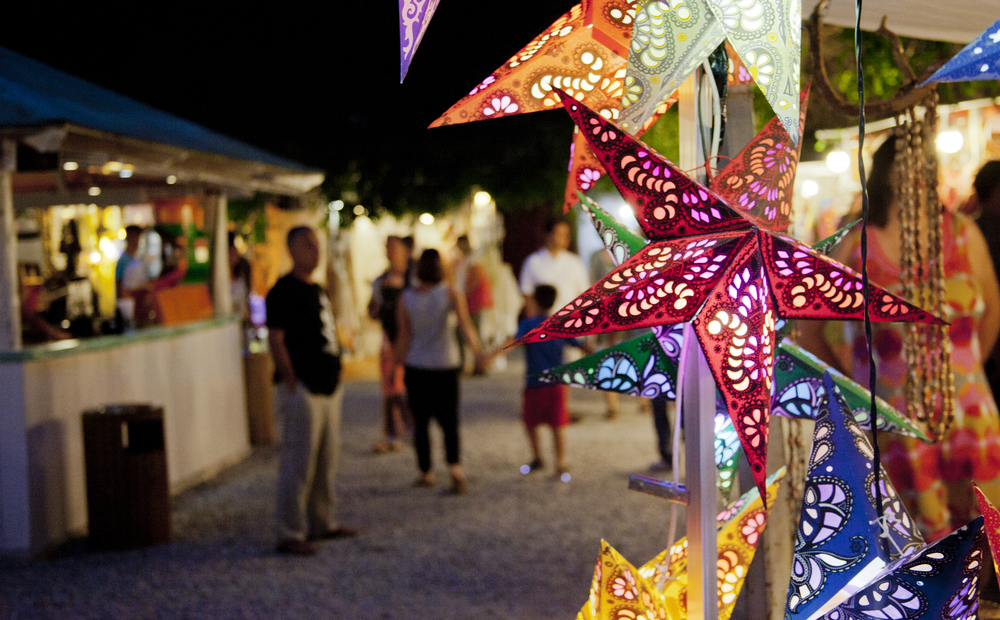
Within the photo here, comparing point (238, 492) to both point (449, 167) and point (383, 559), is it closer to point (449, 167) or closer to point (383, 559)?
point (383, 559)

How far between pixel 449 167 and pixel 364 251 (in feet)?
17.4

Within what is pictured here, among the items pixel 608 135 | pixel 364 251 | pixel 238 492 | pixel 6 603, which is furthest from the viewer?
pixel 364 251

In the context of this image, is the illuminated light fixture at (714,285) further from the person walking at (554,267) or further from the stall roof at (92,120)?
the person walking at (554,267)

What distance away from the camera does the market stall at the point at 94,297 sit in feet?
16.9

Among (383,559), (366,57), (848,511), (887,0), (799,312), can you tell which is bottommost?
(383,559)

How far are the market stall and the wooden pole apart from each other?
14.6 feet

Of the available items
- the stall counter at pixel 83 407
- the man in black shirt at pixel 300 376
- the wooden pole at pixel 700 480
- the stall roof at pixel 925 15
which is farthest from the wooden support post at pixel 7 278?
the wooden pole at pixel 700 480

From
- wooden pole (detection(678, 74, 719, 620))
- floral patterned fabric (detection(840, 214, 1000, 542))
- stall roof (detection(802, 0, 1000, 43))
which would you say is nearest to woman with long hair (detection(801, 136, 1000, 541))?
floral patterned fabric (detection(840, 214, 1000, 542))

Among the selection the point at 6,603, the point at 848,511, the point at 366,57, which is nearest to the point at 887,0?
the point at 848,511

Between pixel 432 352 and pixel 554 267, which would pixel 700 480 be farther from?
pixel 554 267

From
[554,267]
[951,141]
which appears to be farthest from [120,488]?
[951,141]

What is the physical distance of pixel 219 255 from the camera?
27.5 feet

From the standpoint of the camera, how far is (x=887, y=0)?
95.7 inches

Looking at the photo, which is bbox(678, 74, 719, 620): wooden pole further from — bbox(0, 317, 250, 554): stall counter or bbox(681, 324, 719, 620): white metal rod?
bbox(0, 317, 250, 554): stall counter
